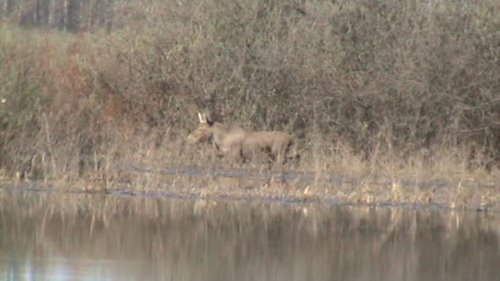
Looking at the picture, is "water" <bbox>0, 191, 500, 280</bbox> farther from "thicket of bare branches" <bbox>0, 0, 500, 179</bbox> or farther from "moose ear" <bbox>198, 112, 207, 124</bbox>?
"moose ear" <bbox>198, 112, 207, 124</bbox>

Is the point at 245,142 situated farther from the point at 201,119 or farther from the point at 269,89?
the point at 269,89

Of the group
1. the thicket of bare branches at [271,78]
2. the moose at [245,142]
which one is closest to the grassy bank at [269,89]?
the thicket of bare branches at [271,78]

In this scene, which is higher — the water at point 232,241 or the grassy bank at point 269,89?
the grassy bank at point 269,89

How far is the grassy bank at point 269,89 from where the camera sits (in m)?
22.9

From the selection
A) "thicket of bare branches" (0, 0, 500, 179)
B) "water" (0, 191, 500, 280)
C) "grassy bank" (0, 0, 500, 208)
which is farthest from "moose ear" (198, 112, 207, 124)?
"water" (0, 191, 500, 280)

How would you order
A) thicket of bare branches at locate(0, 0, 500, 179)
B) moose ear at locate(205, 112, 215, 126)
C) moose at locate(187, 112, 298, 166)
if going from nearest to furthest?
moose at locate(187, 112, 298, 166)
thicket of bare branches at locate(0, 0, 500, 179)
moose ear at locate(205, 112, 215, 126)

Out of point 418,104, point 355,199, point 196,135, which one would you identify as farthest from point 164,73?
point 355,199

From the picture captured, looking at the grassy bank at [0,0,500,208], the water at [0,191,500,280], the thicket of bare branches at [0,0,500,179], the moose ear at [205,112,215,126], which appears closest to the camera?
the water at [0,191,500,280]

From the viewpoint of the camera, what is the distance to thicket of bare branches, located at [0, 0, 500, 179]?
2391cm

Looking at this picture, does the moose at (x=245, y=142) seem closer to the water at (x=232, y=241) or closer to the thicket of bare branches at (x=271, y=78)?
the thicket of bare branches at (x=271, y=78)

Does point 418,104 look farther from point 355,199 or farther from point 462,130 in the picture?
point 355,199

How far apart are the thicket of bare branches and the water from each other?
3304mm

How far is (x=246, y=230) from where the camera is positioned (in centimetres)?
1762

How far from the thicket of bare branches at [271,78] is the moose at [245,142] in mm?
1562
